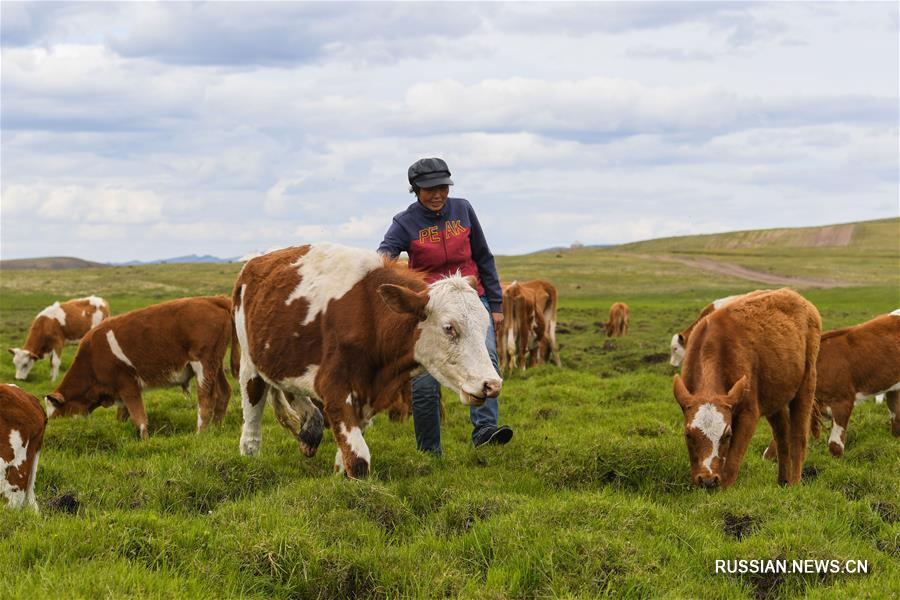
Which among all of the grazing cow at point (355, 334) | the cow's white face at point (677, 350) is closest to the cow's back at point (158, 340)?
the grazing cow at point (355, 334)

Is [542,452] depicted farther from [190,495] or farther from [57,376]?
[57,376]

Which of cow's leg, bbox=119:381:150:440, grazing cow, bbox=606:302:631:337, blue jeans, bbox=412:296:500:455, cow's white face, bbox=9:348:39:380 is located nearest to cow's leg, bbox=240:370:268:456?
blue jeans, bbox=412:296:500:455

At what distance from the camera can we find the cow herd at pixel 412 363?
6.89 metres

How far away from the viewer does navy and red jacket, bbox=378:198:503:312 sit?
8.56 meters

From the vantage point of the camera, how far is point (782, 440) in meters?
8.34

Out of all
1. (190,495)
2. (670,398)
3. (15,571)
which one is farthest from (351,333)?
(670,398)

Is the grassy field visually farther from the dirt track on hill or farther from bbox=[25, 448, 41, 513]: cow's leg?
the dirt track on hill

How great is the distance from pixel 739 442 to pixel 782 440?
103cm

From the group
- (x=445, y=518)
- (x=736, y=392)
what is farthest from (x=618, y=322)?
(x=445, y=518)

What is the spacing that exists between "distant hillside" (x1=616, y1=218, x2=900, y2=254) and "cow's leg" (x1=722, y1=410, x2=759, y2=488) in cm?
13158

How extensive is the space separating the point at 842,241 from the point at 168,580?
155m

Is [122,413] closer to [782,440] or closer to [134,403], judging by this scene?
[134,403]

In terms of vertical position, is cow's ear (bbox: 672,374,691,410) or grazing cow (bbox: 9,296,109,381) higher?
cow's ear (bbox: 672,374,691,410)

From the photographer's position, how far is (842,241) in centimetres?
14112
